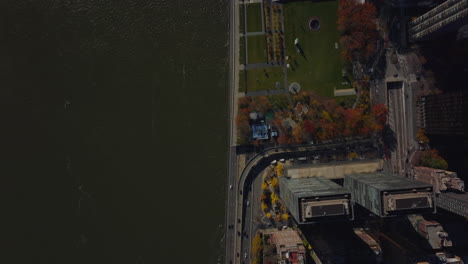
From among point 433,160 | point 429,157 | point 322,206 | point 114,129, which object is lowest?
point 322,206

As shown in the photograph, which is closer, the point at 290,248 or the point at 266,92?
the point at 290,248

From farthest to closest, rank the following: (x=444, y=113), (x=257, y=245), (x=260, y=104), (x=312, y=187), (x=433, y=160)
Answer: (x=260, y=104), (x=257, y=245), (x=433, y=160), (x=444, y=113), (x=312, y=187)

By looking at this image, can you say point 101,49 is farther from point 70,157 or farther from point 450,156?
point 450,156

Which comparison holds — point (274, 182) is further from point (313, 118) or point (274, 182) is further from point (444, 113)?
point (444, 113)

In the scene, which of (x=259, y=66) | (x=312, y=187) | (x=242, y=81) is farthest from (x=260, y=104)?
(x=312, y=187)

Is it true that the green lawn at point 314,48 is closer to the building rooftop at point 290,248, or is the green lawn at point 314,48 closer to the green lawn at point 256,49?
the green lawn at point 256,49

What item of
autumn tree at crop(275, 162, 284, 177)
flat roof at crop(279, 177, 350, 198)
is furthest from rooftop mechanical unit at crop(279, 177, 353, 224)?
autumn tree at crop(275, 162, 284, 177)
